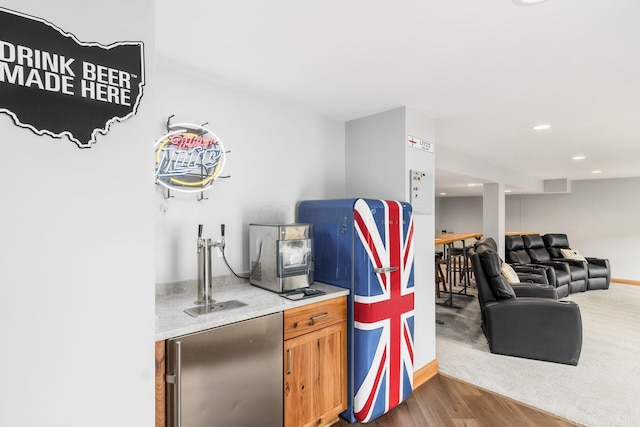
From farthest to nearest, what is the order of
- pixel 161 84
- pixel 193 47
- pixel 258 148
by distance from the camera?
pixel 258 148 < pixel 161 84 < pixel 193 47

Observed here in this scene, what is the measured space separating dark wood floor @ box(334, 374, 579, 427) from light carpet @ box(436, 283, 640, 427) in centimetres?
13

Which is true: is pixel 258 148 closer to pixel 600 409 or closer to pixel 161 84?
pixel 161 84

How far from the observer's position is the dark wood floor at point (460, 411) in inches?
90.7

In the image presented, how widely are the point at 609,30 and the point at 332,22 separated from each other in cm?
134

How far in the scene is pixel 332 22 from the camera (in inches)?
61.7

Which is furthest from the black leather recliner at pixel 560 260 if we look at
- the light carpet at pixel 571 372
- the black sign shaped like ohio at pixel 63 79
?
the black sign shaped like ohio at pixel 63 79

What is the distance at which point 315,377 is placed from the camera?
6.88 feet

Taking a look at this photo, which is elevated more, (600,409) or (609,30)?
(609,30)

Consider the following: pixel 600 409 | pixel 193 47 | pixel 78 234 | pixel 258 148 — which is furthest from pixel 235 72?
pixel 600 409

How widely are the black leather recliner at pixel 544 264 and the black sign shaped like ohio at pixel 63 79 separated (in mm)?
5914

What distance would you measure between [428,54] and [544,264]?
19.8ft

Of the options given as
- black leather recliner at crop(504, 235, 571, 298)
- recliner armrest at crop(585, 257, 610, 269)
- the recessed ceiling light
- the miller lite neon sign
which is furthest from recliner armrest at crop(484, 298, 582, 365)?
recliner armrest at crop(585, 257, 610, 269)

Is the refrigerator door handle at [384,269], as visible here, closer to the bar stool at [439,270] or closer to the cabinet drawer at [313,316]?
the cabinet drawer at [313,316]

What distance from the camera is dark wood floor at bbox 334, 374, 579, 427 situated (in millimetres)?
2305
